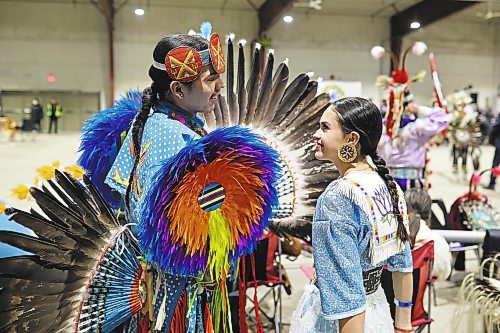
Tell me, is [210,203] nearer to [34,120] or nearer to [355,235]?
[355,235]

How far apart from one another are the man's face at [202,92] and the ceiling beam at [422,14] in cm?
1020

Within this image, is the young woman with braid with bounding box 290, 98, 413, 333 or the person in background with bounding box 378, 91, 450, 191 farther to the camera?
the person in background with bounding box 378, 91, 450, 191

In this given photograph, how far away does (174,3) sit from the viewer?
11.3 meters

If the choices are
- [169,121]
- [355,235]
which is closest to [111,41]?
[169,121]

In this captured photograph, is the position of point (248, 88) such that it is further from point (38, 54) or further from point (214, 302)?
point (38, 54)

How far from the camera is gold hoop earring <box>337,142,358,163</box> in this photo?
45.6 inches

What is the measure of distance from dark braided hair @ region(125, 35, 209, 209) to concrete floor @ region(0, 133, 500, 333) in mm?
550

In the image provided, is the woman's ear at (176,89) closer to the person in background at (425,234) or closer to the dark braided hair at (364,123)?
the dark braided hair at (364,123)

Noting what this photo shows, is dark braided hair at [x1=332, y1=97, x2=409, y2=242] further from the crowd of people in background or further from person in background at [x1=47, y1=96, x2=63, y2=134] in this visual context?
person in background at [x1=47, y1=96, x2=63, y2=134]

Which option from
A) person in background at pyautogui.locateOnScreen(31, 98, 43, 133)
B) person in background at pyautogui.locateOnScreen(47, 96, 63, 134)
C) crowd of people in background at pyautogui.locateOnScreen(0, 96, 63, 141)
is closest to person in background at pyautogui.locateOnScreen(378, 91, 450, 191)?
crowd of people in background at pyautogui.locateOnScreen(0, 96, 63, 141)

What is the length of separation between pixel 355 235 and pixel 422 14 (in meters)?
11.2

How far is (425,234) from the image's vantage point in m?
2.25

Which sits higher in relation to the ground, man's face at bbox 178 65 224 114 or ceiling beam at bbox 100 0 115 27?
ceiling beam at bbox 100 0 115 27

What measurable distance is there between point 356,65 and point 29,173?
8.56 meters
